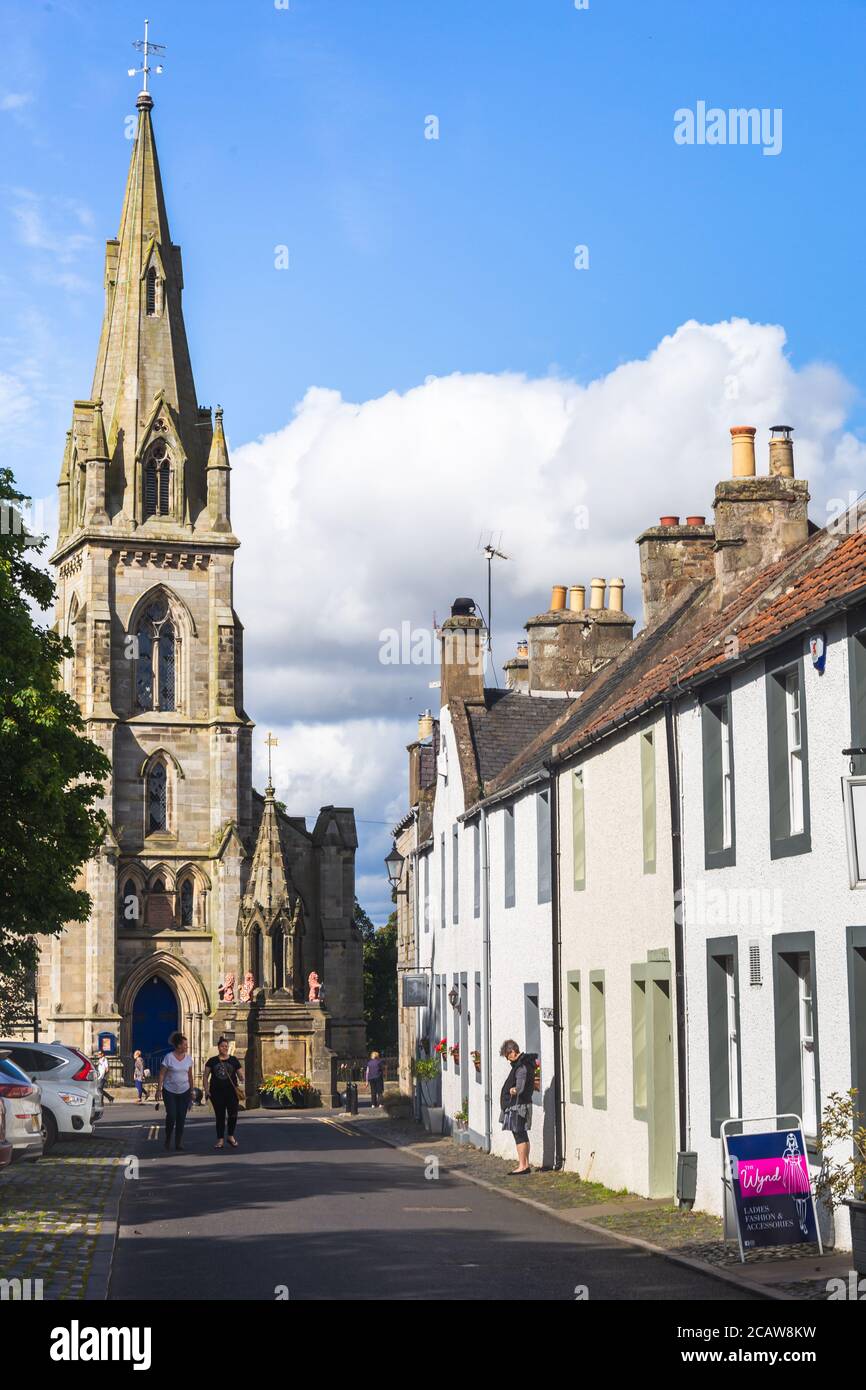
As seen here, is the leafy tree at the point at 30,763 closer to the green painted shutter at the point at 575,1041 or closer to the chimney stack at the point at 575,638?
the green painted shutter at the point at 575,1041

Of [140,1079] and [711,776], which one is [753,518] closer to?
[711,776]

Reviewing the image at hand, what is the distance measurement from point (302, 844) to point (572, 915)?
47.2 m

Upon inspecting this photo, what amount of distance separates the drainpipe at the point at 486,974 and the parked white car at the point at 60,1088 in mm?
6707

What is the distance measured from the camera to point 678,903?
1991 cm

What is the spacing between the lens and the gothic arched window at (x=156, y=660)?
69.7 m

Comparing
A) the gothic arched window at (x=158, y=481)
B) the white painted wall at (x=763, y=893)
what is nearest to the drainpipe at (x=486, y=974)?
the white painted wall at (x=763, y=893)

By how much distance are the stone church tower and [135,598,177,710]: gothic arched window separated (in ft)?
0.23

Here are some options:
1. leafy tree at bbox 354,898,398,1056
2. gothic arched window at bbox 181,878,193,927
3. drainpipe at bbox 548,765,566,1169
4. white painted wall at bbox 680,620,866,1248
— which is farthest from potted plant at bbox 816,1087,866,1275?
leafy tree at bbox 354,898,398,1056

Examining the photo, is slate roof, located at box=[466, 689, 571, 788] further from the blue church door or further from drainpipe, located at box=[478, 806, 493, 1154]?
the blue church door

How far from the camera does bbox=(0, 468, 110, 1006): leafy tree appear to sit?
2797 centimetres

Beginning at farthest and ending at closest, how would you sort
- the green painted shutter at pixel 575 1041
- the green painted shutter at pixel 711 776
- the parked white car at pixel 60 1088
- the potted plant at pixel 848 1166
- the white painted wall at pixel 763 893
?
the parked white car at pixel 60 1088
the green painted shutter at pixel 575 1041
the green painted shutter at pixel 711 776
the white painted wall at pixel 763 893
the potted plant at pixel 848 1166

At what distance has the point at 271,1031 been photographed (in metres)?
56.8
